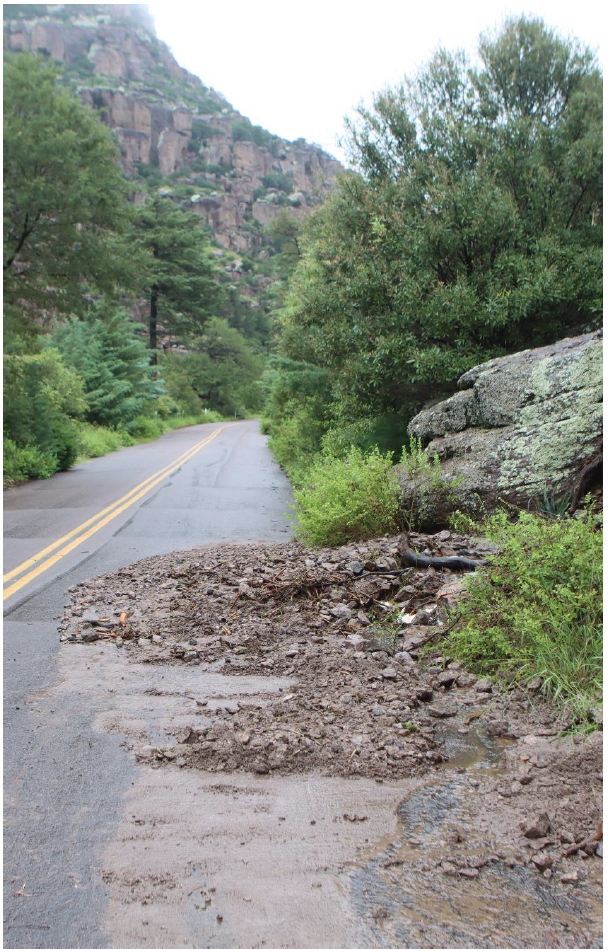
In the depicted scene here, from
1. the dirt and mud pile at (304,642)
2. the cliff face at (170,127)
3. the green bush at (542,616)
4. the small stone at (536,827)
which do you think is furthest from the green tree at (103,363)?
the cliff face at (170,127)

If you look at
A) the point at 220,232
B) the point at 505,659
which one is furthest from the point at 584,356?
the point at 220,232

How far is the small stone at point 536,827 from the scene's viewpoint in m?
2.85

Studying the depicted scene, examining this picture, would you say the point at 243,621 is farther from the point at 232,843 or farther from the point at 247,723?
the point at 232,843

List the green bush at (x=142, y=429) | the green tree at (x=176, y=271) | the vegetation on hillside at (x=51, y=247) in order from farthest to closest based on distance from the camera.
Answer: the green tree at (x=176, y=271) → the green bush at (x=142, y=429) → the vegetation on hillside at (x=51, y=247)

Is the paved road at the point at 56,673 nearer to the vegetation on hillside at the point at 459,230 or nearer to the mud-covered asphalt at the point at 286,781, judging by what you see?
the mud-covered asphalt at the point at 286,781

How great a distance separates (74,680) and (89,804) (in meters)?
1.74

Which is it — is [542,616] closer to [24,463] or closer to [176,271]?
[24,463]

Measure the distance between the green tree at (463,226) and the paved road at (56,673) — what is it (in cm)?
371

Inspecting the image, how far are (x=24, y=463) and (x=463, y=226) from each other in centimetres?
1236

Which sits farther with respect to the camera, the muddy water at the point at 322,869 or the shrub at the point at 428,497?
the shrub at the point at 428,497

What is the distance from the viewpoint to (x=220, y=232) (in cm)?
12394

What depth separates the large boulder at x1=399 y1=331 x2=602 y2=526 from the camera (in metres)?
7.77

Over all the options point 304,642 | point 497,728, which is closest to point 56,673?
point 304,642

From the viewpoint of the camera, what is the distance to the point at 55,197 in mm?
16062
